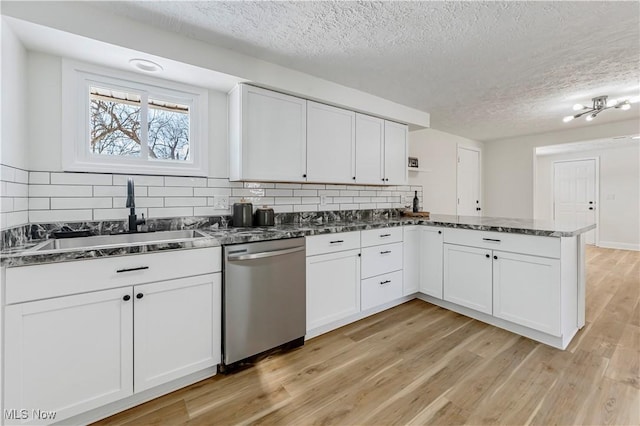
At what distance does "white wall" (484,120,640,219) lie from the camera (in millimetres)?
4785

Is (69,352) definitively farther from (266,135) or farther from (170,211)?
(266,135)

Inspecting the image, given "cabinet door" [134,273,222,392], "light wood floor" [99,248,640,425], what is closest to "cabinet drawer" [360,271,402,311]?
"light wood floor" [99,248,640,425]

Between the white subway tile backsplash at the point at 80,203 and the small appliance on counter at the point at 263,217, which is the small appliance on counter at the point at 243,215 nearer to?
the small appliance on counter at the point at 263,217

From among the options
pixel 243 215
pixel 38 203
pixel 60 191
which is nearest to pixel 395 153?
pixel 243 215

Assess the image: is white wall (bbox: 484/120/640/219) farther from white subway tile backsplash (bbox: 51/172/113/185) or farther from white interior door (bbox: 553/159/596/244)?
white subway tile backsplash (bbox: 51/172/113/185)

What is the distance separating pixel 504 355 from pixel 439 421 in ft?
3.12

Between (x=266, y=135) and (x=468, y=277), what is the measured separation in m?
2.27

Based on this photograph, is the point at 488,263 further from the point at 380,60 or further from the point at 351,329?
the point at 380,60

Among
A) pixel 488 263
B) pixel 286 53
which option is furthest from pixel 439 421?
pixel 286 53

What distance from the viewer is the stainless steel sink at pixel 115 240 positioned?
1.60 meters

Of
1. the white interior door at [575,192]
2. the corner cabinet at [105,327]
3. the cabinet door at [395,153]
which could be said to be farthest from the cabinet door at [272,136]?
the white interior door at [575,192]

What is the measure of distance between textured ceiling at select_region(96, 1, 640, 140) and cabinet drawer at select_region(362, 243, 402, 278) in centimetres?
161

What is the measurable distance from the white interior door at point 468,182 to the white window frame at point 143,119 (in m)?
4.41

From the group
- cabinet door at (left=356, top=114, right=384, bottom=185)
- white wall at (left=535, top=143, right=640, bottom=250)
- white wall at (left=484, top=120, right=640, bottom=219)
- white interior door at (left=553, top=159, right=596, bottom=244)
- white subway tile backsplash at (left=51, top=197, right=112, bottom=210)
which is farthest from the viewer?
white interior door at (left=553, top=159, right=596, bottom=244)
